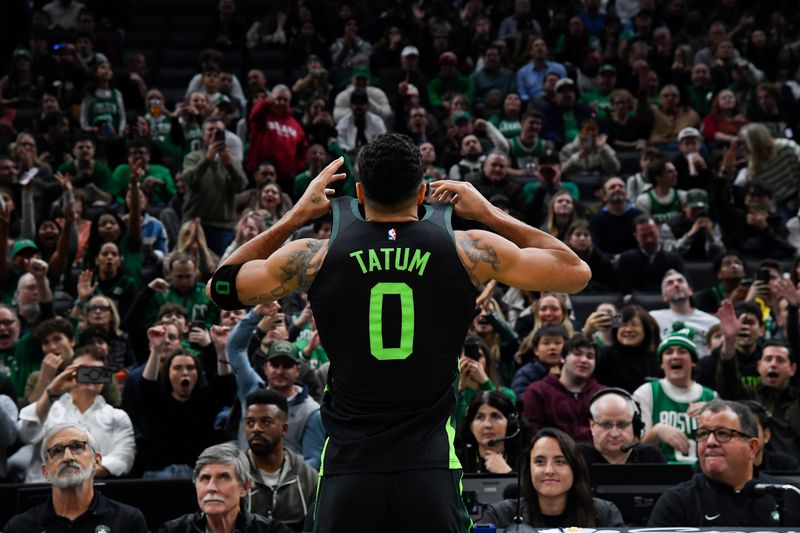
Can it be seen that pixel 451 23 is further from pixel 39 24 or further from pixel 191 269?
pixel 191 269

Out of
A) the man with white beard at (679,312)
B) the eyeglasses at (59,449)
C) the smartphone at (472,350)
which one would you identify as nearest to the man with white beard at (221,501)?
the eyeglasses at (59,449)

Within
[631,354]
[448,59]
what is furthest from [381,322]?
[448,59]

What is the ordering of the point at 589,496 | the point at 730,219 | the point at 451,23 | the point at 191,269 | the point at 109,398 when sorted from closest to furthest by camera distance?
1. the point at 589,496
2. the point at 109,398
3. the point at 191,269
4. the point at 730,219
5. the point at 451,23

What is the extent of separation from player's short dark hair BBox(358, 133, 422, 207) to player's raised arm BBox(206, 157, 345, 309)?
22cm

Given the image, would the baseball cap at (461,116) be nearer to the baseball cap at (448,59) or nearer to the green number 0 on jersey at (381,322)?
the baseball cap at (448,59)

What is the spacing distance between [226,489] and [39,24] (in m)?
13.3

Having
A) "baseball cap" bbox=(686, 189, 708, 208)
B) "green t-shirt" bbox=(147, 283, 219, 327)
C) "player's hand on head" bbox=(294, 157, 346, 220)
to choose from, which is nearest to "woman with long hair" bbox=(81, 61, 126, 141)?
"green t-shirt" bbox=(147, 283, 219, 327)

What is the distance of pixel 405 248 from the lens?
4109 mm

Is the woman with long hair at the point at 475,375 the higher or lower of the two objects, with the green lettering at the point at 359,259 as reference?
lower

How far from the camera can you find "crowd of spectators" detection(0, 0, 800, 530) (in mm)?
8758

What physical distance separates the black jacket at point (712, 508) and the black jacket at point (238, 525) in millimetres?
1914

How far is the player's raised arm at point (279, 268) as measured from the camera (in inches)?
166

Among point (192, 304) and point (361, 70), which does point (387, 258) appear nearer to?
point (192, 304)

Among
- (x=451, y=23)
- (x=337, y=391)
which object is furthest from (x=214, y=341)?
(x=451, y=23)
